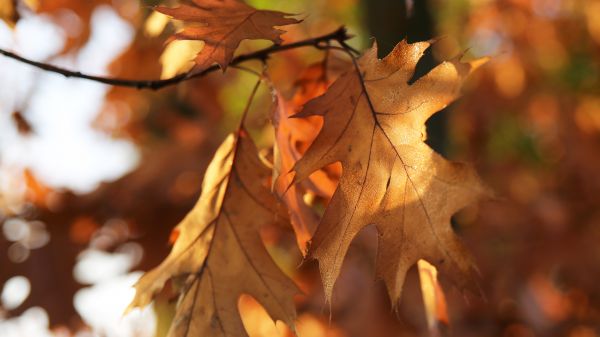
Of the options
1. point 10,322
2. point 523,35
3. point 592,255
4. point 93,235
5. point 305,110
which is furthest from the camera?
point 523,35

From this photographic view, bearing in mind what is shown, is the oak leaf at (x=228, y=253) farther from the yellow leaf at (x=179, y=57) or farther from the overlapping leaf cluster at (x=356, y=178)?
the yellow leaf at (x=179, y=57)

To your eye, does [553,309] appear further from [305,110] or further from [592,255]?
[305,110]

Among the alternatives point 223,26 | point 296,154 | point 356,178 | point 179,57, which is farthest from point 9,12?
point 356,178

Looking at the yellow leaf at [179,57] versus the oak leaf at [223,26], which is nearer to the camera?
the oak leaf at [223,26]

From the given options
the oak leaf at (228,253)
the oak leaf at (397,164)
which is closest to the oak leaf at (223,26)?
the oak leaf at (397,164)

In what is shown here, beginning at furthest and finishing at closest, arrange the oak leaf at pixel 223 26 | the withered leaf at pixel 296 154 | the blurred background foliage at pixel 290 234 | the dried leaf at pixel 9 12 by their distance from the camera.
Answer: the blurred background foliage at pixel 290 234 → the dried leaf at pixel 9 12 → the withered leaf at pixel 296 154 → the oak leaf at pixel 223 26

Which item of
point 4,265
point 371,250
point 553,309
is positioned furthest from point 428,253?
point 553,309

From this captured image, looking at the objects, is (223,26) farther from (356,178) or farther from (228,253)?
(228,253)

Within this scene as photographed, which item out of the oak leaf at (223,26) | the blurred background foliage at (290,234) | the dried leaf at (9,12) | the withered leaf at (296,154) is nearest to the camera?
the oak leaf at (223,26)

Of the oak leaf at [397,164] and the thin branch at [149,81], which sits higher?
the thin branch at [149,81]
